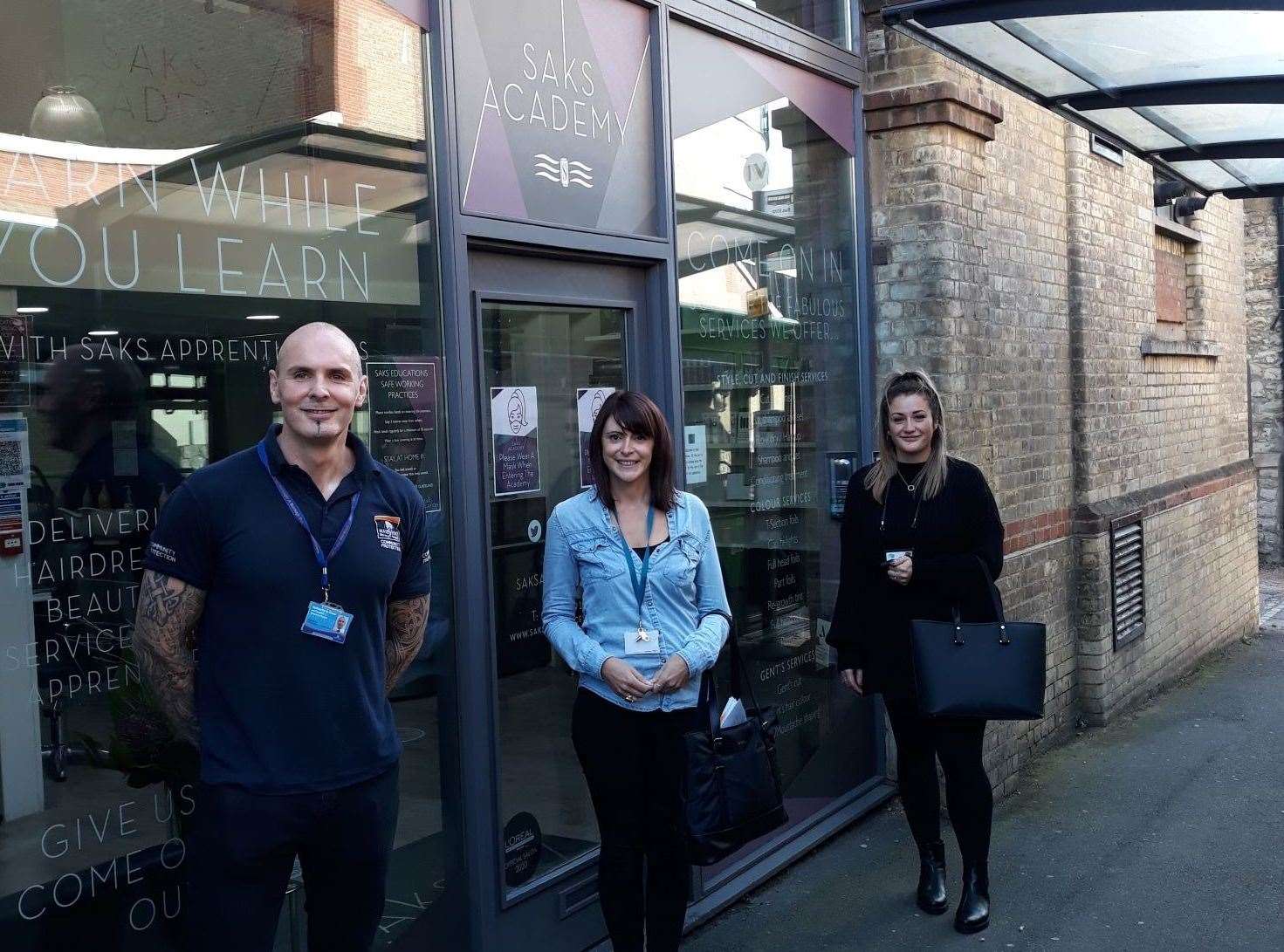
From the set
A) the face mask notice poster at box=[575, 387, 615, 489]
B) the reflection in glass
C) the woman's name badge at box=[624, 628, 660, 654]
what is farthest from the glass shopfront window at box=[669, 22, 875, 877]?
the woman's name badge at box=[624, 628, 660, 654]

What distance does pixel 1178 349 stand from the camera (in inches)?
365

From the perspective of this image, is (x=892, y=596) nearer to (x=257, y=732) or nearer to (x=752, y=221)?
(x=752, y=221)

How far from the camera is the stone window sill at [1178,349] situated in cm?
866

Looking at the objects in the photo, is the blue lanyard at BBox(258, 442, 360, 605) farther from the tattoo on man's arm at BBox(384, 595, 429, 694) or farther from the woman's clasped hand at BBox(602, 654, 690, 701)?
the woman's clasped hand at BBox(602, 654, 690, 701)

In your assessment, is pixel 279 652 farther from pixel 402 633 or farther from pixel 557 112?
pixel 557 112

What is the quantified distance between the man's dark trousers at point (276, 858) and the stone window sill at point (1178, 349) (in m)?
7.13

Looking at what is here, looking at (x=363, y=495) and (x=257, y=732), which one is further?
(x=363, y=495)

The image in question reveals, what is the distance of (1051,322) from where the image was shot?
717cm

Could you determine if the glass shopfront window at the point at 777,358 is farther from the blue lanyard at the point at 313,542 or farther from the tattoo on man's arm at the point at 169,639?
the tattoo on man's arm at the point at 169,639

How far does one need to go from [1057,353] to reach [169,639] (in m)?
5.77

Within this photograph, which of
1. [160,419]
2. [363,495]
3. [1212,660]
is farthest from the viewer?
[1212,660]

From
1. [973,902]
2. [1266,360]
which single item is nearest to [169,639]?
[973,902]

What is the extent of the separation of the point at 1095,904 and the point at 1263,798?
73.3 inches

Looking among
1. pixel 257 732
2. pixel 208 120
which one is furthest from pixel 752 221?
pixel 257 732
